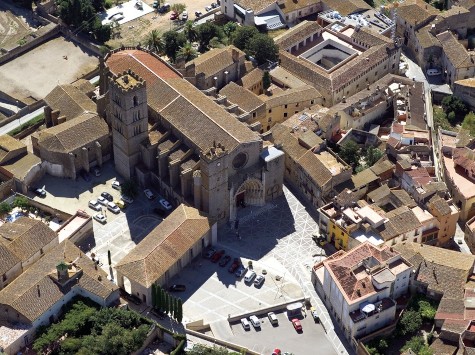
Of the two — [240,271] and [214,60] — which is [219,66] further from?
[240,271]

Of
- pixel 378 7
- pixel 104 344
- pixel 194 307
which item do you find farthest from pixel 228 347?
pixel 378 7

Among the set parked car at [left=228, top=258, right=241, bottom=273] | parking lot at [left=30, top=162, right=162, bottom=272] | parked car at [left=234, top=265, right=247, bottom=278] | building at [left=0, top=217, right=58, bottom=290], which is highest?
building at [left=0, top=217, right=58, bottom=290]

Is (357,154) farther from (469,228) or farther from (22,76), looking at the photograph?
(22,76)

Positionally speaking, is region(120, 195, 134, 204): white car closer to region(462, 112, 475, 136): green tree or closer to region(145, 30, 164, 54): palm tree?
region(145, 30, 164, 54): palm tree

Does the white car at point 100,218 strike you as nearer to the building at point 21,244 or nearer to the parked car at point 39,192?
the building at point 21,244

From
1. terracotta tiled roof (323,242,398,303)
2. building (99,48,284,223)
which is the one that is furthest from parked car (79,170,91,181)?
terracotta tiled roof (323,242,398,303)

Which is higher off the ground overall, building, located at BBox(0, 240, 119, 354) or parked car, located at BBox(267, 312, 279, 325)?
building, located at BBox(0, 240, 119, 354)

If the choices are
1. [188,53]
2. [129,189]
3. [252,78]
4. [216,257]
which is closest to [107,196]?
[129,189]

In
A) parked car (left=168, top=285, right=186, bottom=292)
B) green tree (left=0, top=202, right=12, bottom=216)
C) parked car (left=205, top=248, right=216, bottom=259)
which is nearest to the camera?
parked car (left=168, top=285, right=186, bottom=292)
